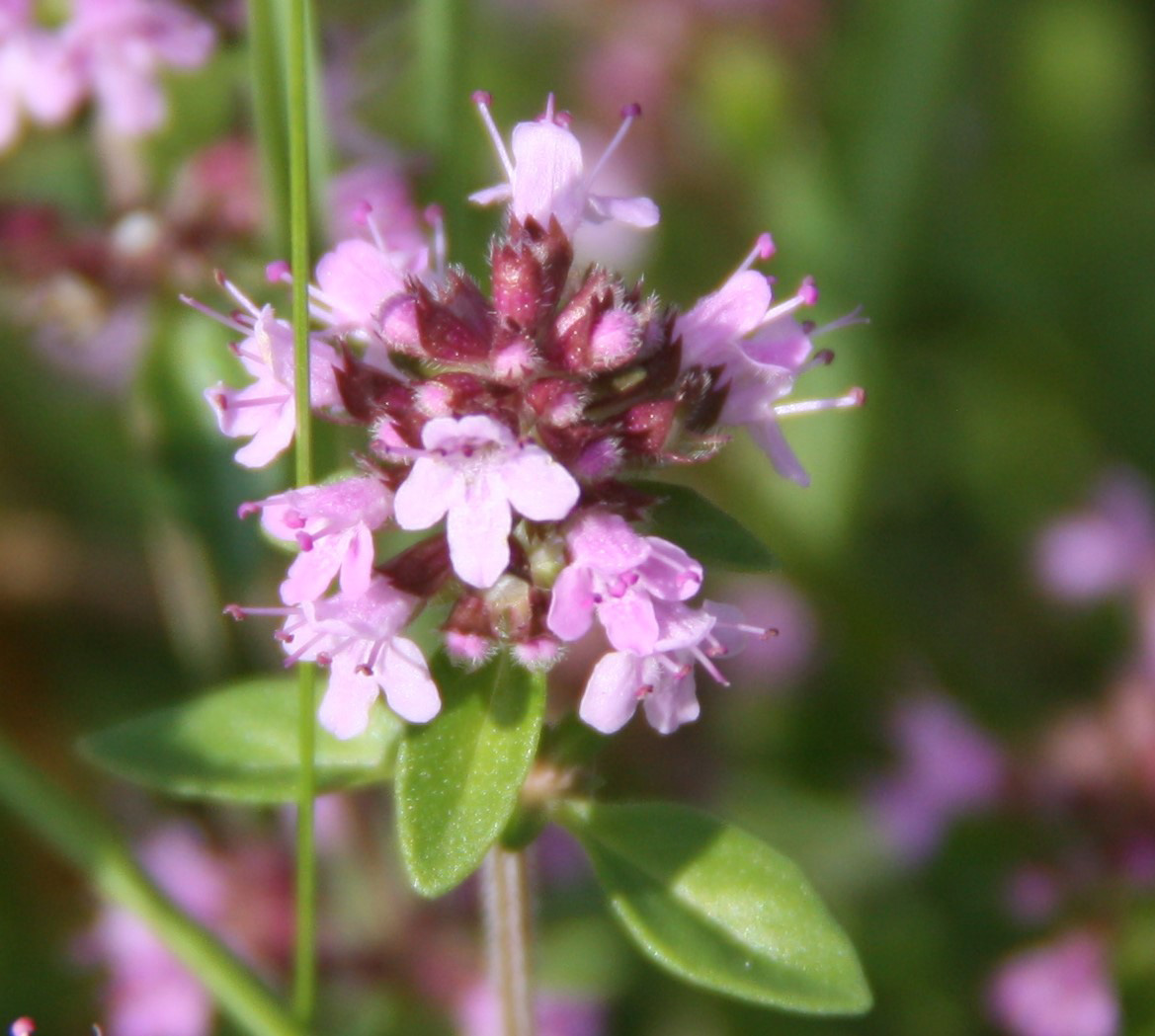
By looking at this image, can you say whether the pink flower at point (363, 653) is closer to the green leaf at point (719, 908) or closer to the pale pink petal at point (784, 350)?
the green leaf at point (719, 908)

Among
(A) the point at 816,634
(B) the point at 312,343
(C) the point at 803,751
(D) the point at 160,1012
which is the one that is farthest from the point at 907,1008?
(B) the point at 312,343

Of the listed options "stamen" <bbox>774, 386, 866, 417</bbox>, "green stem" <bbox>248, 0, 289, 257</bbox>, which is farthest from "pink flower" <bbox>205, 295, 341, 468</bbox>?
"green stem" <bbox>248, 0, 289, 257</bbox>

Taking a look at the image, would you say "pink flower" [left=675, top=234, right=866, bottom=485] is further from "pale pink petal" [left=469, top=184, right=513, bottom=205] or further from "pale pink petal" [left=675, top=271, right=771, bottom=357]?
"pale pink petal" [left=469, top=184, right=513, bottom=205]

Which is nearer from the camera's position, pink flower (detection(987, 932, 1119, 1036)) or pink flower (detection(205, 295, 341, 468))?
pink flower (detection(205, 295, 341, 468))

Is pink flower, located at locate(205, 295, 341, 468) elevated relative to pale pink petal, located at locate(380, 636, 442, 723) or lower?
elevated

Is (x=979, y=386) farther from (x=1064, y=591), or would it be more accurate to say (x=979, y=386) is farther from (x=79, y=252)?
(x=79, y=252)

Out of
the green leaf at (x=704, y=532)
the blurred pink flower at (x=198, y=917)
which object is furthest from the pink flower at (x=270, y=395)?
the blurred pink flower at (x=198, y=917)
